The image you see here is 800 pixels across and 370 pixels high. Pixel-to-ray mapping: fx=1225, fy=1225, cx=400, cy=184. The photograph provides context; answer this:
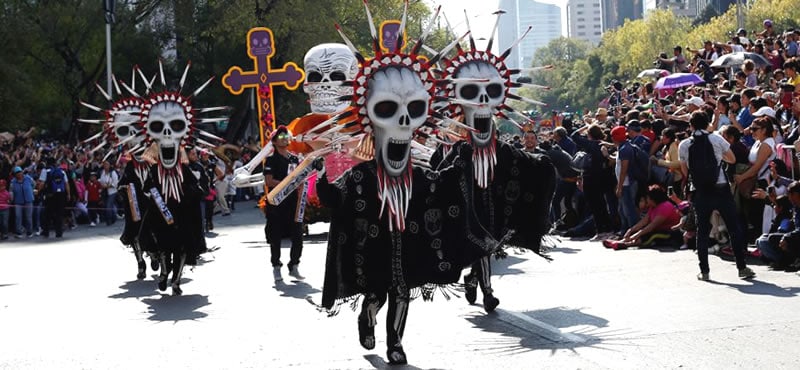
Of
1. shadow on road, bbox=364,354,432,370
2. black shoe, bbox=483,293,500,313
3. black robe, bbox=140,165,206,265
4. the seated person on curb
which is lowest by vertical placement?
shadow on road, bbox=364,354,432,370

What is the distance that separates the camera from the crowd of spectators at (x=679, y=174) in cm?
1238

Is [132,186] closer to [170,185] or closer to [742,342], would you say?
[170,185]

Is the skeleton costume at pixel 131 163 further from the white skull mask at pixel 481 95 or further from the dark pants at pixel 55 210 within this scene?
the dark pants at pixel 55 210

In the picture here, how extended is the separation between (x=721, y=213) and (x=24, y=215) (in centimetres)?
1737

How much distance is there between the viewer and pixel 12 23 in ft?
123

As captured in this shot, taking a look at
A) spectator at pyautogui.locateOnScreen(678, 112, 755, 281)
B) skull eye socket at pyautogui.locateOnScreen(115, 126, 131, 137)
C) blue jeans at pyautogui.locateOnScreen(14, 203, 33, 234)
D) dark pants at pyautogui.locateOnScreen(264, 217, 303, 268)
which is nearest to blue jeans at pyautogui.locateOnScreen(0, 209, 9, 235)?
blue jeans at pyautogui.locateOnScreen(14, 203, 33, 234)

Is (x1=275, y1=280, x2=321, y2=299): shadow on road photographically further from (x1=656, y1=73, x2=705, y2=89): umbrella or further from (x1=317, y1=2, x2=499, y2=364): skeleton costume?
(x1=656, y1=73, x2=705, y2=89): umbrella

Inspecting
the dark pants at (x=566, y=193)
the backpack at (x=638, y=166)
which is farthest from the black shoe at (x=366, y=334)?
the dark pants at (x=566, y=193)

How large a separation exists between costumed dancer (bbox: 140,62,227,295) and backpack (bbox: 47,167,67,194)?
39.2 ft

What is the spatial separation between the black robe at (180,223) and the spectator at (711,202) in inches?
197

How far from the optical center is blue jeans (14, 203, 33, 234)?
2442 cm

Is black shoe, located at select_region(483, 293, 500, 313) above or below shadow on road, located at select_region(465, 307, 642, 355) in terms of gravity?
above

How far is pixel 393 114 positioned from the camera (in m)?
8.46

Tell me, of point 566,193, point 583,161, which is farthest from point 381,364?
point 566,193
